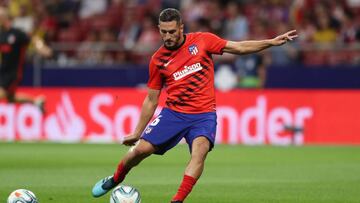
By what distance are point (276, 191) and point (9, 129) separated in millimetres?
12446

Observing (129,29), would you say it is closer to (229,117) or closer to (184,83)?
(229,117)

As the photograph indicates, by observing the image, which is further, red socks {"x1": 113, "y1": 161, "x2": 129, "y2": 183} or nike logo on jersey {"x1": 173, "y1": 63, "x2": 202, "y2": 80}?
red socks {"x1": 113, "y1": 161, "x2": 129, "y2": 183}

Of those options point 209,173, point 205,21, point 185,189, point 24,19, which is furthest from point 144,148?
point 24,19

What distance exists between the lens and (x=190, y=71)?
10945 mm

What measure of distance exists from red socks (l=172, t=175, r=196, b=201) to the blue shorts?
652mm

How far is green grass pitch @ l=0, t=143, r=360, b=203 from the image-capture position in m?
12.2

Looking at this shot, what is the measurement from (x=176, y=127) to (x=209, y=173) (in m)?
4.90

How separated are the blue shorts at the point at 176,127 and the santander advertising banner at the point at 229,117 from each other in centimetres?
1198

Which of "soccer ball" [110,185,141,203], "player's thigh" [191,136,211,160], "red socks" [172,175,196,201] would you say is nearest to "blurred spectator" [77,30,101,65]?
"player's thigh" [191,136,211,160]

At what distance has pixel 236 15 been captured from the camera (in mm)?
25391

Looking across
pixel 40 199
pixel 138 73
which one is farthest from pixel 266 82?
pixel 40 199

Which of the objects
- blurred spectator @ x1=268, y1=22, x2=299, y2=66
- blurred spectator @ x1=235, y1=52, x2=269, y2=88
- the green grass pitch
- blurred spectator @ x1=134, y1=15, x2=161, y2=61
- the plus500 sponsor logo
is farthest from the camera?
blurred spectator @ x1=134, y1=15, x2=161, y2=61

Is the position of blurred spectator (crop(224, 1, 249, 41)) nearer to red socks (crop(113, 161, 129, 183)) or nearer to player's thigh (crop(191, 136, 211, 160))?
red socks (crop(113, 161, 129, 183))

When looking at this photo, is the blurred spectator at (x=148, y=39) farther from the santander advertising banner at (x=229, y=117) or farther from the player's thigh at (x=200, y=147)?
the player's thigh at (x=200, y=147)
